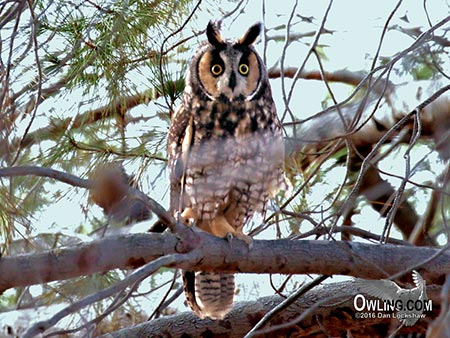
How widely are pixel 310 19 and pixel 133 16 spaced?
2.87 ft

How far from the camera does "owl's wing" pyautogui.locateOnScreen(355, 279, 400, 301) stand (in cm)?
233

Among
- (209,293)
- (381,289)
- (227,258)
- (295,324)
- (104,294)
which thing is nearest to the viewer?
(104,294)

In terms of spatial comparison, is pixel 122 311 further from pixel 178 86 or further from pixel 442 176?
pixel 442 176

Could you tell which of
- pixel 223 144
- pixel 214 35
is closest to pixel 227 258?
pixel 223 144

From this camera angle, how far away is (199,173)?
2.40m

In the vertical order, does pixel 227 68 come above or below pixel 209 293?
above

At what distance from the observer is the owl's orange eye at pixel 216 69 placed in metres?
2.52

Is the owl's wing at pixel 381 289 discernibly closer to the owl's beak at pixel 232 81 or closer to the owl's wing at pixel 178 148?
the owl's wing at pixel 178 148

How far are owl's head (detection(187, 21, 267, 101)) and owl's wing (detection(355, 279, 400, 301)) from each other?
67cm

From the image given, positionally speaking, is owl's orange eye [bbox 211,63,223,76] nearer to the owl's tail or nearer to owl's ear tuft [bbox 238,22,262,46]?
owl's ear tuft [bbox 238,22,262,46]

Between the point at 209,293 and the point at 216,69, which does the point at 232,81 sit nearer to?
the point at 216,69

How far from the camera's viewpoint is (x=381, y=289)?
235 centimetres

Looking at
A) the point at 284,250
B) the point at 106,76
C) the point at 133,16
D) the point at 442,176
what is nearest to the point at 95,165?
the point at 106,76

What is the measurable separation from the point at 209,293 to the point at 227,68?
2.34 ft
